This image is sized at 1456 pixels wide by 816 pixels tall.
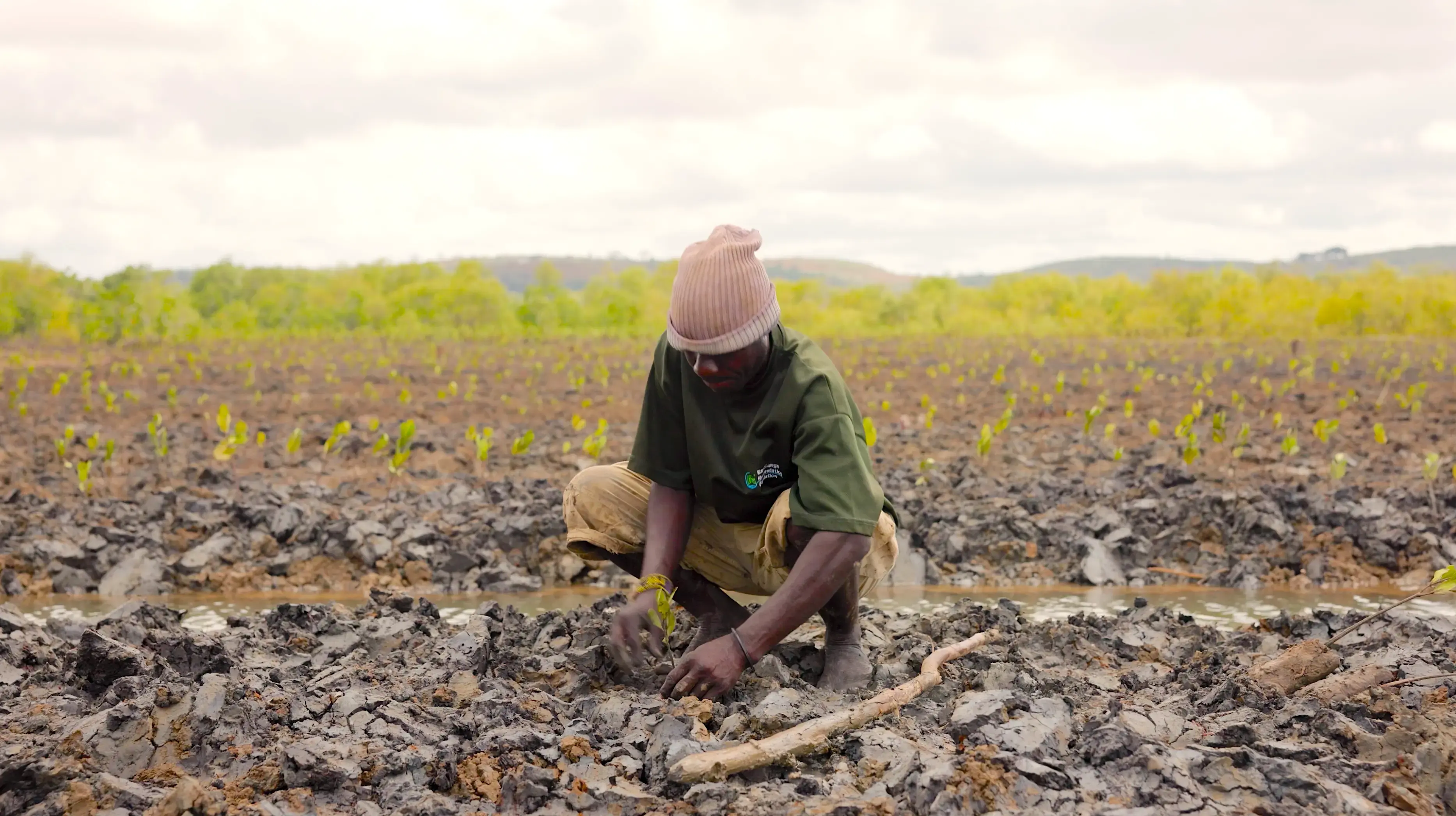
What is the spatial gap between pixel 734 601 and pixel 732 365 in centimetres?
92

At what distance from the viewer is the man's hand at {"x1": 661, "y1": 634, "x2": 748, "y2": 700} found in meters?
3.19

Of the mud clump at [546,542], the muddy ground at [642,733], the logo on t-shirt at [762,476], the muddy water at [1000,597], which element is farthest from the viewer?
the mud clump at [546,542]

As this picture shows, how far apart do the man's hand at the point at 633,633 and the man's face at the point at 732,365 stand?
0.65 meters

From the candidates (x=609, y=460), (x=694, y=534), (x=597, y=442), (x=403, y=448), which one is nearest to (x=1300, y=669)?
(x=694, y=534)

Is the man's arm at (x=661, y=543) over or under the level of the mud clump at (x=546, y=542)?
over

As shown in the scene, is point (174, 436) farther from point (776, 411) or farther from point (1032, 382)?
point (1032, 382)

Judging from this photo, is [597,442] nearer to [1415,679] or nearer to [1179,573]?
[1179,573]

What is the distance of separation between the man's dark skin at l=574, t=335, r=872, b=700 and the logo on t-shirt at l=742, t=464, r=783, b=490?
200mm

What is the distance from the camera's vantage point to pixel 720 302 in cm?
319

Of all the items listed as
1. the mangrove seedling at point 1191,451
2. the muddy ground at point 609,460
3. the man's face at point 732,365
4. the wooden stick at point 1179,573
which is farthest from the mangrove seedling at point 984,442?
the man's face at point 732,365

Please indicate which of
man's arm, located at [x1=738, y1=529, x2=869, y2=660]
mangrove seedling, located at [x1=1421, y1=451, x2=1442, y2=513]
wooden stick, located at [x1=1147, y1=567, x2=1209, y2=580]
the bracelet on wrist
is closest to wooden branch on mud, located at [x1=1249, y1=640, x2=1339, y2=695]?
man's arm, located at [x1=738, y1=529, x2=869, y2=660]

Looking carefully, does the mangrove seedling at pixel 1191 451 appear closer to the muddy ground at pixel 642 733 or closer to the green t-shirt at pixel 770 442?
the muddy ground at pixel 642 733

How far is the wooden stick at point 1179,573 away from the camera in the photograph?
20.5ft

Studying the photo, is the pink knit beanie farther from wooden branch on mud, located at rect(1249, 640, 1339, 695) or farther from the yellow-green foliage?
the yellow-green foliage
